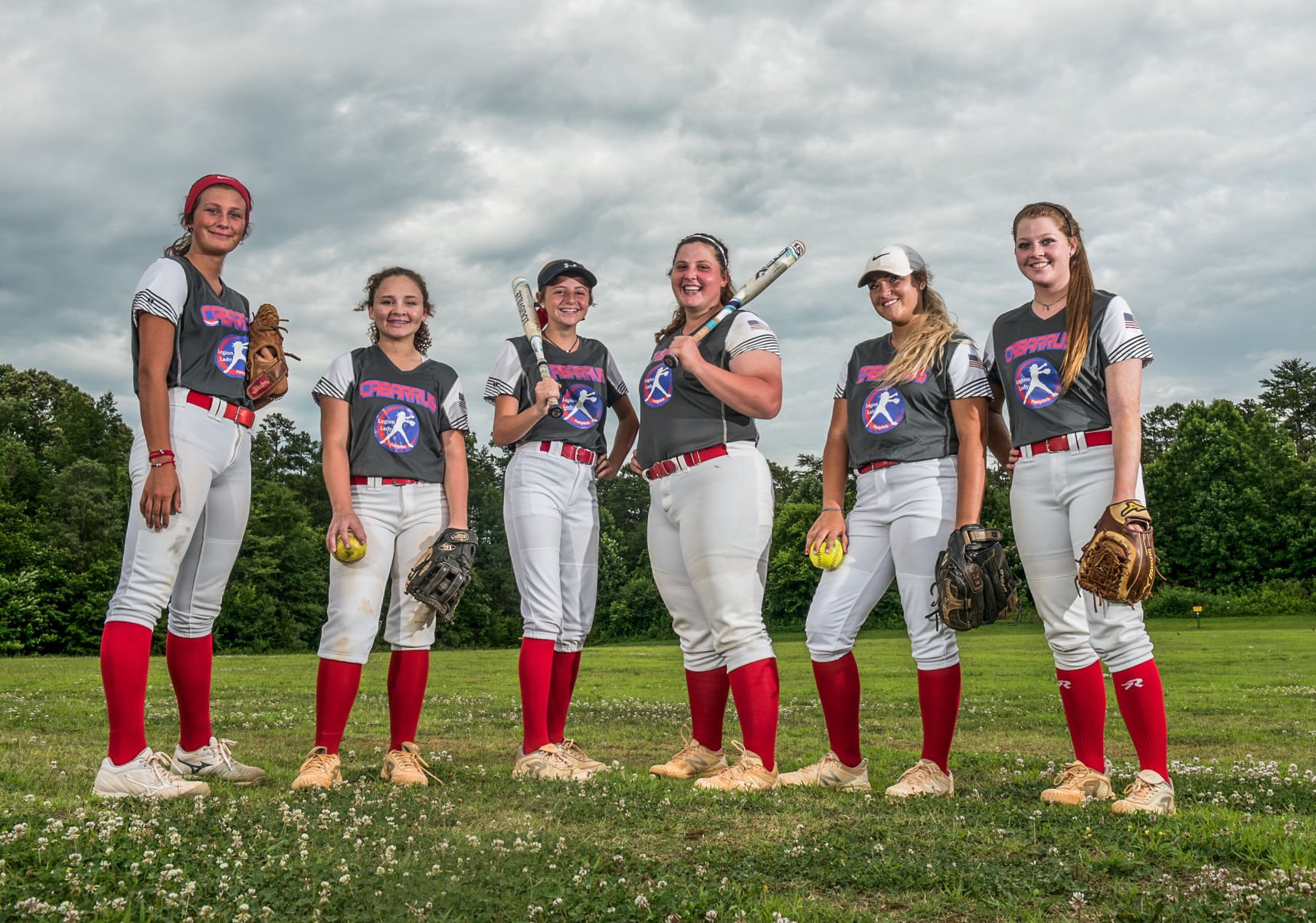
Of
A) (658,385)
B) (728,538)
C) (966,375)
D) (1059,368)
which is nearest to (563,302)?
(658,385)

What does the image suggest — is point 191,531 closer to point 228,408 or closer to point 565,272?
point 228,408

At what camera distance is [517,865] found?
143 inches

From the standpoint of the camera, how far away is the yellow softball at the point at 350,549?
5.50m

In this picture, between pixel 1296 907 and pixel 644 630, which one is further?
pixel 644 630

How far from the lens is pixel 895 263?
5.79m

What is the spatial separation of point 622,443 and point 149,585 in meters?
3.09

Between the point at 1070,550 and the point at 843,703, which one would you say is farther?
the point at 843,703

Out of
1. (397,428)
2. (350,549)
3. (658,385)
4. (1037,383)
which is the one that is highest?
(658,385)

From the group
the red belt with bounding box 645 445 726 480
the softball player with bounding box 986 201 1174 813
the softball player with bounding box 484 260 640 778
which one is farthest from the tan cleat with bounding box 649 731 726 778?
the softball player with bounding box 986 201 1174 813

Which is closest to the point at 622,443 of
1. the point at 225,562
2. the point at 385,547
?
the point at 385,547

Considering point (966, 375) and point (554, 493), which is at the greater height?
point (966, 375)

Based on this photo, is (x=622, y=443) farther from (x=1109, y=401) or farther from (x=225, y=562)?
(x=1109, y=401)

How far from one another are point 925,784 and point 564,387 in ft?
10.3

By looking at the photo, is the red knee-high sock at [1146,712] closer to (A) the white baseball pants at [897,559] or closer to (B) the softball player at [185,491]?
(A) the white baseball pants at [897,559]
